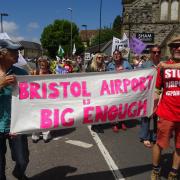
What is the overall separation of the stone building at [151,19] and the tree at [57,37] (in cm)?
4657

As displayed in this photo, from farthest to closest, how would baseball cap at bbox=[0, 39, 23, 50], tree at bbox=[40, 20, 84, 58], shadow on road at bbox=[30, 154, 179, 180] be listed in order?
tree at bbox=[40, 20, 84, 58] < shadow on road at bbox=[30, 154, 179, 180] < baseball cap at bbox=[0, 39, 23, 50]

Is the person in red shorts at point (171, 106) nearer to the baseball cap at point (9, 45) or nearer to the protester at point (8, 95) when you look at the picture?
the protester at point (8, 95)

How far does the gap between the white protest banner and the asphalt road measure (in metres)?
0.90

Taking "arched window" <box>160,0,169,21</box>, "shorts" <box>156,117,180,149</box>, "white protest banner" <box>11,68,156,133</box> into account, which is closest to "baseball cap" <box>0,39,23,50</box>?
"white protest banner" <box>11,68,156,133</box>

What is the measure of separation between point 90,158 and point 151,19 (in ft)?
118

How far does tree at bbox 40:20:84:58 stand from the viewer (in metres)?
88.9

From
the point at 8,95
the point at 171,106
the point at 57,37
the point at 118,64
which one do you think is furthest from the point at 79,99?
the point at 57,37

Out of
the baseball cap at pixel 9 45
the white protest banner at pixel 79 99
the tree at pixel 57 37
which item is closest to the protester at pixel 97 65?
the white protest banner at pixel 79 99

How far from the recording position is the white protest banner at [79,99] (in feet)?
15.9

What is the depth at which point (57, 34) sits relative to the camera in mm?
89312

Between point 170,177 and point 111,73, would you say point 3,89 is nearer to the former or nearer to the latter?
point 111,73

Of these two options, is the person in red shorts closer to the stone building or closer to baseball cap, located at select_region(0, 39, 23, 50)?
baseball cap, located at select_region(0, 39, 23, 50)

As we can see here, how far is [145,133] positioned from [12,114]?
3.77m

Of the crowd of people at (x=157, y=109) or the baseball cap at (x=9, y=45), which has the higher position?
the baseball cap at (x=9, y=45)
